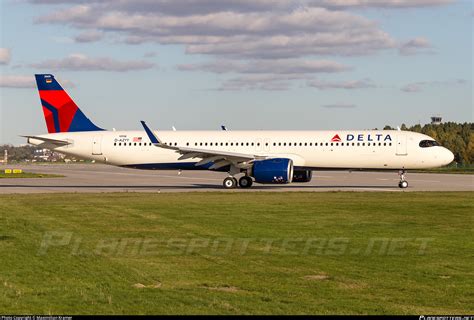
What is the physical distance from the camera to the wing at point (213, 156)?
4412 centimetres

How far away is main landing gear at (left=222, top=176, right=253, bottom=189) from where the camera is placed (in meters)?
46.1

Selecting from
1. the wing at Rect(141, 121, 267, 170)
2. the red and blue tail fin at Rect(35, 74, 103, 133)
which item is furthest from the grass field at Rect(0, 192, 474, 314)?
the red and blue tail fin at Rect(35, 74, 103, 133)

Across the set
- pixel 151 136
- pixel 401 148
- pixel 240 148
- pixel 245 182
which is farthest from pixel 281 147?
pixel 151 136

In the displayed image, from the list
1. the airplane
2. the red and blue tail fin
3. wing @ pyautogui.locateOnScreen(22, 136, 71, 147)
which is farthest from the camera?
the red and blue tail fin

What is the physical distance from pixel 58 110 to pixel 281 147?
15314mm

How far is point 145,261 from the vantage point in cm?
1603

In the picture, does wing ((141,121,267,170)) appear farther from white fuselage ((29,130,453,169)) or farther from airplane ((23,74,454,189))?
white fuselage ((29,130,453,169))

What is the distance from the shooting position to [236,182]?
153ft

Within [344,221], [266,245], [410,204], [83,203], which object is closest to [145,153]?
[83,203]

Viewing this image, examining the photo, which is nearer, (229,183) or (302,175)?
(229,183)

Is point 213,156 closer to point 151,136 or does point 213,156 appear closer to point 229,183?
point 229,183

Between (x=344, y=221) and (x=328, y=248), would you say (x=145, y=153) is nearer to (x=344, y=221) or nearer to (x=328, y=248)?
(x=344, y=221)

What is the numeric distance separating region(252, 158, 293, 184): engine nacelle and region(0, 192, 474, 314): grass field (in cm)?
1305

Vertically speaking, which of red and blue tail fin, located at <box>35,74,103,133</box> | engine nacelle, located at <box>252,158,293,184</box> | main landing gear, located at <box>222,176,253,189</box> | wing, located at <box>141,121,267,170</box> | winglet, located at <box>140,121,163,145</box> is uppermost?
red and blue tail fin, located at <box>35,74,103,133</box>
